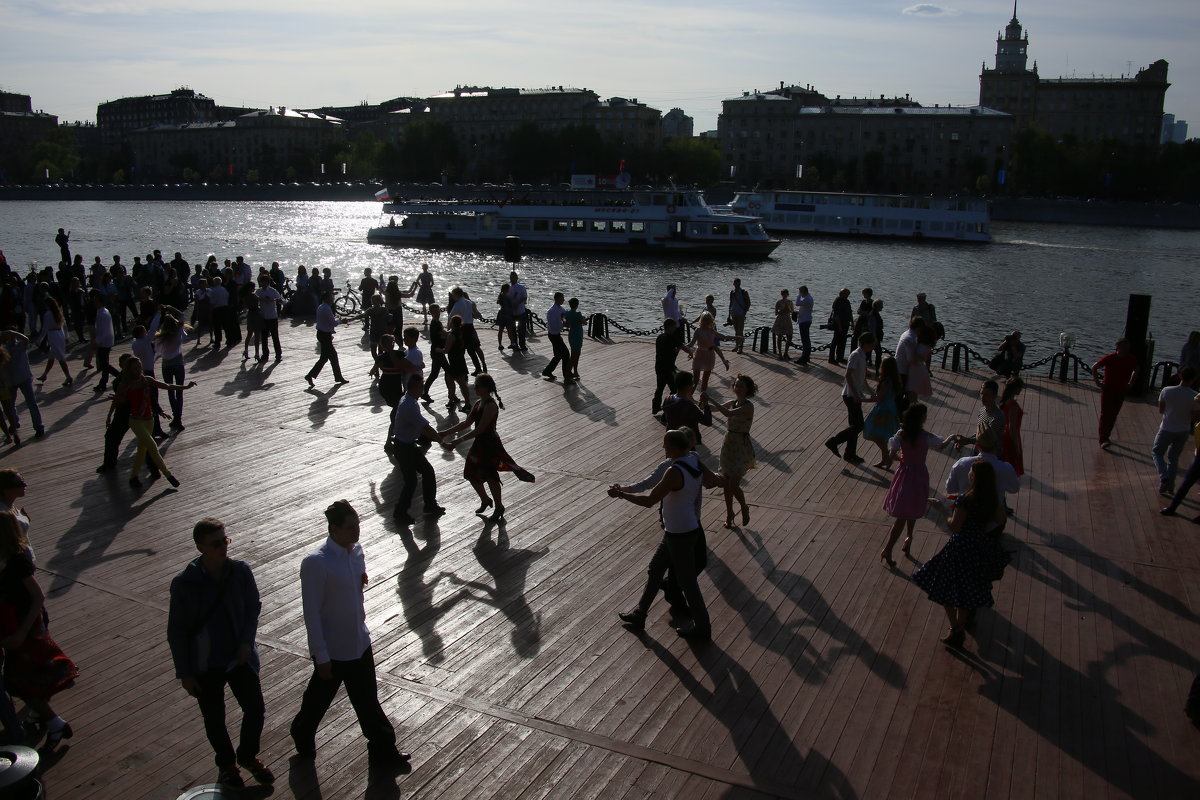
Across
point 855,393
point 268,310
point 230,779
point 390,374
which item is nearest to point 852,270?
point 268,310

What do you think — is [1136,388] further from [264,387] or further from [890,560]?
[264,387]

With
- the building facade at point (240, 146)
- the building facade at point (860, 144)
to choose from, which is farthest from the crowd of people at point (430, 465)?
the building facade at point (240, 146)

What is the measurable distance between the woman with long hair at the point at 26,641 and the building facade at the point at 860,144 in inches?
5347

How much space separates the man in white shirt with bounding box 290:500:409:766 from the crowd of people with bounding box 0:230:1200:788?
11mm

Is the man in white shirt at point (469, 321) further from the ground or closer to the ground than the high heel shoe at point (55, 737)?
further from the ground

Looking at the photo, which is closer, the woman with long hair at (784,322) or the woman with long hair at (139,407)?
the woman with long hair at (139,407)

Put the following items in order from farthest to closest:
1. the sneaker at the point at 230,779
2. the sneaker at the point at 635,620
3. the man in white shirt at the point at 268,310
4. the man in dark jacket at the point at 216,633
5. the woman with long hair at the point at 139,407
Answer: the man in white shirt at the point at 268,310 → the woman with long hair at the point at 139,407 → the sneaker at the point at 635,620 → the sneaker at the point at 230,779 → the man in dark jacket at the point at 216,633

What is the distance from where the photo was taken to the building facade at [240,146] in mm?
178625

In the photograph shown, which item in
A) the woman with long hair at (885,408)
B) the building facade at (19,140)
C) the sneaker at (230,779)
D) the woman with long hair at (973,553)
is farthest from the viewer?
the building facade at (19,140)

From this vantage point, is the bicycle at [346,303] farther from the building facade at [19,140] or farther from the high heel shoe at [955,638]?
the building facade at [19,140]

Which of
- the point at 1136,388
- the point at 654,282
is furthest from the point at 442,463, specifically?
the point at 654,282

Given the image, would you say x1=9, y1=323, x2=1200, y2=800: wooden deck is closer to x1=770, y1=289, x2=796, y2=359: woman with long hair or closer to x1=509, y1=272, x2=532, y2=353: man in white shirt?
x1=770, y1=289, x2=796, y2=359: woman with long hair

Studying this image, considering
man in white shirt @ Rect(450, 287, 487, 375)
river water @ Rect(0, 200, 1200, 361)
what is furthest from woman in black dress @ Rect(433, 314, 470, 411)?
river water @ Rect(0, 200, 1200, 361)

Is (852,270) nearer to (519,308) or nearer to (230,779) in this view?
(519,308)
